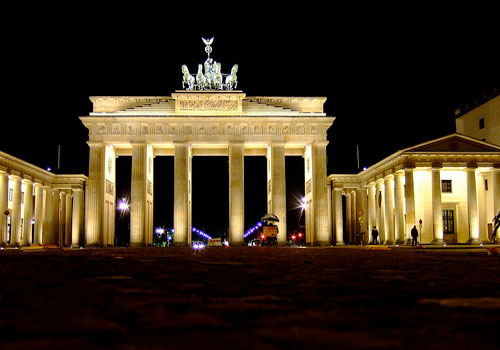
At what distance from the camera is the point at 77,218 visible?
195 ft

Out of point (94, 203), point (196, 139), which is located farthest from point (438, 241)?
point (94, 203)

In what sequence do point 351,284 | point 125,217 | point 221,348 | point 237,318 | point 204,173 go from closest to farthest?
point 221,348 < point 237,318 < point 351,284 < point 204,173 < point 125,217

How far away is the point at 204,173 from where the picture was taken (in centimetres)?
8269

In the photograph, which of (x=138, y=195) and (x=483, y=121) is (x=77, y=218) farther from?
(x=483, y=121)

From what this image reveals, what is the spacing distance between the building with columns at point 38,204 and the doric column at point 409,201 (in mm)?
32052

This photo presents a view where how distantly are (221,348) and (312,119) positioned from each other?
5307 cm

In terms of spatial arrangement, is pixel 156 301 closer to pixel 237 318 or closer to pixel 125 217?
pixel 237 318

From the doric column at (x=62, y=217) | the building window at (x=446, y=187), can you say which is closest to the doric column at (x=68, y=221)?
the doric column at (x=62, y=217)

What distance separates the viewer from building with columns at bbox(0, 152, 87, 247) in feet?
162

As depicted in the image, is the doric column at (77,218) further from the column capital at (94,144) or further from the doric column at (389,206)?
the doric column at (389,206)

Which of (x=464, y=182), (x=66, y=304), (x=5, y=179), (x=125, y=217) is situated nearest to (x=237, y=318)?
(x=66, y=304)

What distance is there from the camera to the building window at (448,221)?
53.0 m

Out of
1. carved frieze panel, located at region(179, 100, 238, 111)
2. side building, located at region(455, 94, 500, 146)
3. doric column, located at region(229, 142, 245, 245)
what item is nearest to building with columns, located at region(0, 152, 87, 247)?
carved frieze panel, located at region(179, 100, 238, 111)

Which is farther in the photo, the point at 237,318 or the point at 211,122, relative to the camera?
the point at 211,122
